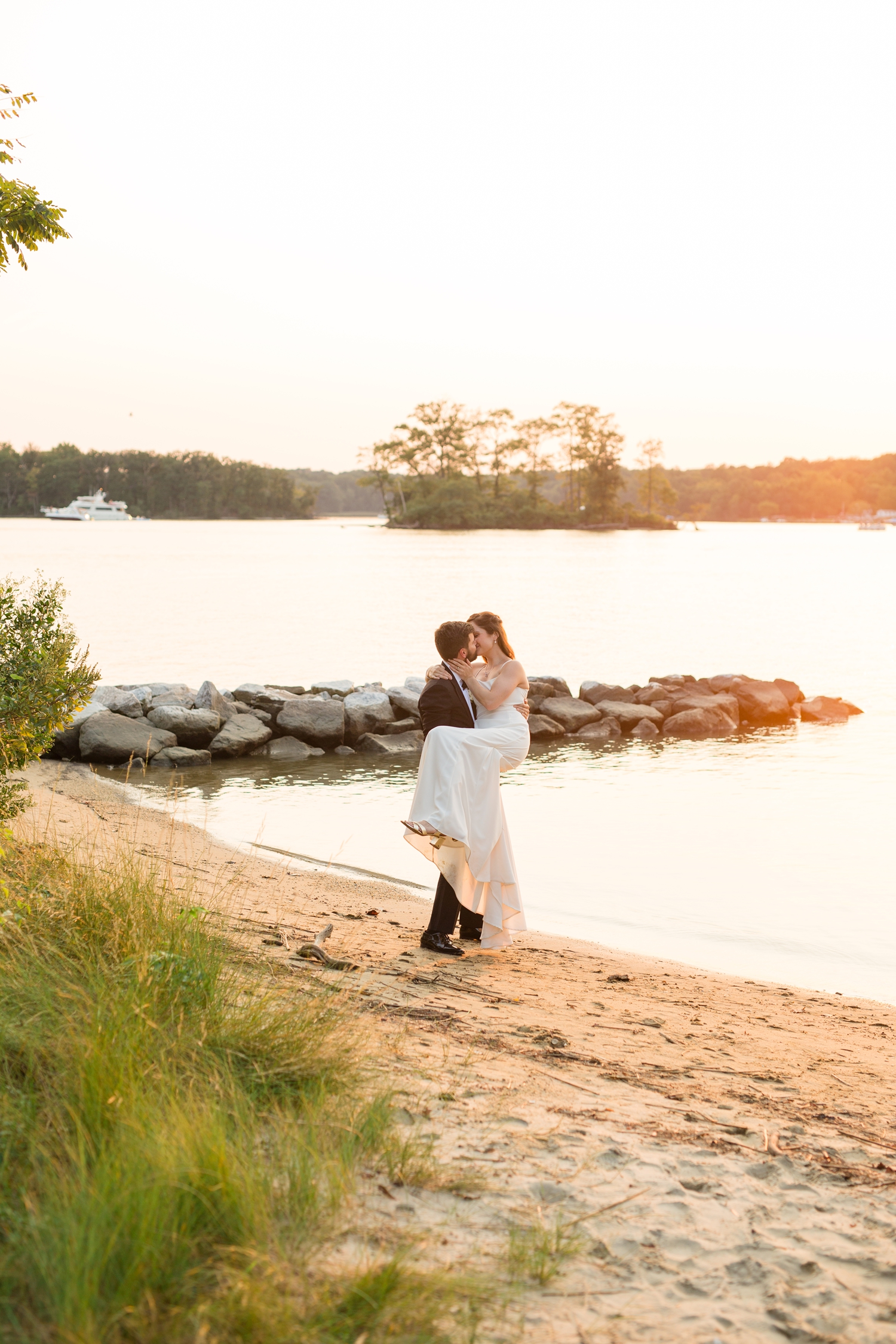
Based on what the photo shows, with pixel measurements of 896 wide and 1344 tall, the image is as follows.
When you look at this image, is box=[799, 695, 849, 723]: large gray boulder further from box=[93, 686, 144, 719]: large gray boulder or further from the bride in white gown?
the bride in white gown

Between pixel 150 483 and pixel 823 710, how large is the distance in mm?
174551

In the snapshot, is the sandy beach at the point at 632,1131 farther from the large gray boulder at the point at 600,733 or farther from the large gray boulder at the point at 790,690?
the large gray boulder at the point at 790,690

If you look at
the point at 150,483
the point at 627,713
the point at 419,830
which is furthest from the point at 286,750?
the point at 150,483

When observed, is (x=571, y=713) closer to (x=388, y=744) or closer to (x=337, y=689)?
(x=388, y=744)

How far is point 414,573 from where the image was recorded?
64.4 m

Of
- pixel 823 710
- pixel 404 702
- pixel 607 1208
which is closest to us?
pixel 607 1208

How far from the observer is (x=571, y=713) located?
19188 millimetres

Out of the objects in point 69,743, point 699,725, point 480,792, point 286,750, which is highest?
point 480,792

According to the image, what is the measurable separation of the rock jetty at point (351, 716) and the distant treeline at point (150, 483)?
167941 millimetres

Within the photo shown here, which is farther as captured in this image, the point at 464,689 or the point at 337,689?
the point at 337,689

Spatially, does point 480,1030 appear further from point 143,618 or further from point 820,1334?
point 143,618

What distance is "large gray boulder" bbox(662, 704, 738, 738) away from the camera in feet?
64.0

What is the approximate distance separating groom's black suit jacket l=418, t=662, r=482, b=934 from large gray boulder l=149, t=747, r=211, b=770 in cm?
896

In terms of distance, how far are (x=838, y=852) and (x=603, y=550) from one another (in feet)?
307
